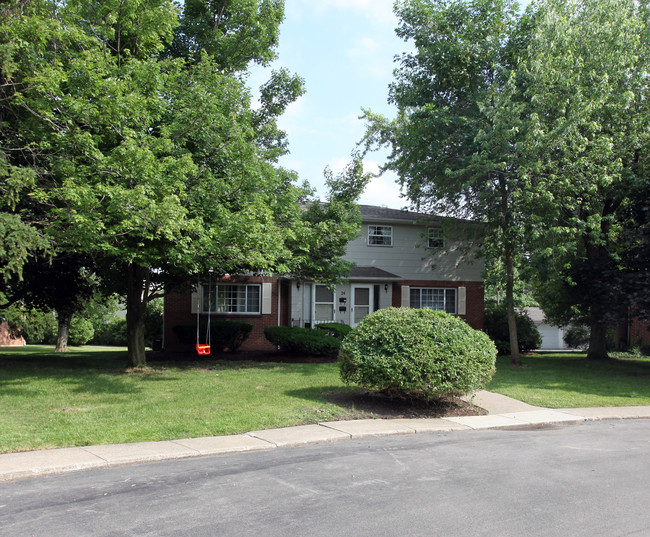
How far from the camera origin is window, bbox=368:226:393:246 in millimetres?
23906

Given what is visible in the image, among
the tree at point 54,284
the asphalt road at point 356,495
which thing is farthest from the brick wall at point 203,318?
the asphalt road at point 356,495

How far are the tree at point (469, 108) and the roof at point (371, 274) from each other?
4.19m

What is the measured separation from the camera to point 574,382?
50.4ft

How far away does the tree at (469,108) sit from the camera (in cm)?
1672

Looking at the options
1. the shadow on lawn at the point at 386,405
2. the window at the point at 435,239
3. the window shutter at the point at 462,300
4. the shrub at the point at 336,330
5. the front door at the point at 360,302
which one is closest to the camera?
the shadow on lawn at the point at 386,405

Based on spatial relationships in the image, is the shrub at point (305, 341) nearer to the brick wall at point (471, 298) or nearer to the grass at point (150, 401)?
the grass at point (150, 401)

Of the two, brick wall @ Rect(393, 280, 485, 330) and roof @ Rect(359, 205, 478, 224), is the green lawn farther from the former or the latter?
roof @ Rect(359, 205, 478, 224)

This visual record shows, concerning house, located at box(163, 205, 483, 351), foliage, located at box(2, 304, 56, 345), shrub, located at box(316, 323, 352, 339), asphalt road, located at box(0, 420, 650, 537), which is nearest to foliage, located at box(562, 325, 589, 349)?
house, located at box(163, 205, 483, 351)

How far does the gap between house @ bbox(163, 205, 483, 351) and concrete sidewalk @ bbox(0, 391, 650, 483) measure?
33.1 feet

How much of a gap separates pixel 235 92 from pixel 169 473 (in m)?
9.84

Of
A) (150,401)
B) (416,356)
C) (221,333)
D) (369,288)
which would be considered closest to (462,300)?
(369,288)

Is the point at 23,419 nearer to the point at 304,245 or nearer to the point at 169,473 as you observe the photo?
the point at 169,473

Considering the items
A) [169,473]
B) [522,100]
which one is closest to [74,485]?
[169,473]

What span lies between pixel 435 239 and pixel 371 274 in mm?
2962
